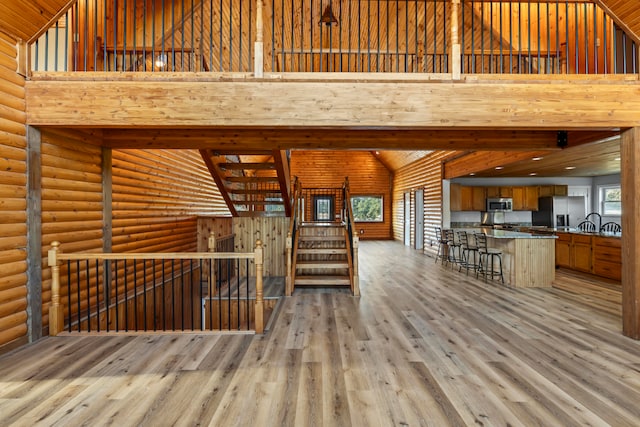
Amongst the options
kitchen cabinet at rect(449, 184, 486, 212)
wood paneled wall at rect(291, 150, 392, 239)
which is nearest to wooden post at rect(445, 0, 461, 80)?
kitchen cabinet at rect(449, 184, 486, 212)

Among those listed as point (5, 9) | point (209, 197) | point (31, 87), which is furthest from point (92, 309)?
point (209, 197)

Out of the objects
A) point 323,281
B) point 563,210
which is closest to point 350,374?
point 323,281

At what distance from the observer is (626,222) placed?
335 cm

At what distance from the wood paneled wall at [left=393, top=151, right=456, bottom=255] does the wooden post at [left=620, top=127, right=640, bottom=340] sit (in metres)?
4.70

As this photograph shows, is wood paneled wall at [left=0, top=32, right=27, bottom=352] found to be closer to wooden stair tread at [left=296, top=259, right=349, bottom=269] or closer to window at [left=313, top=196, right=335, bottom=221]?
wooden stair tread at [left=296, top=259, right=349, bottom=269]

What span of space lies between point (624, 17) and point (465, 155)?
4359 millimetres

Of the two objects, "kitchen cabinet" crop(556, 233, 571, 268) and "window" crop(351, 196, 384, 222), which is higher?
"window" crop(351, 196, 384, 222)

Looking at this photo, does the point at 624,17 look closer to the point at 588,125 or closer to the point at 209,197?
the point at 588,125

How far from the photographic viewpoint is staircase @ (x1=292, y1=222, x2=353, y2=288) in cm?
550

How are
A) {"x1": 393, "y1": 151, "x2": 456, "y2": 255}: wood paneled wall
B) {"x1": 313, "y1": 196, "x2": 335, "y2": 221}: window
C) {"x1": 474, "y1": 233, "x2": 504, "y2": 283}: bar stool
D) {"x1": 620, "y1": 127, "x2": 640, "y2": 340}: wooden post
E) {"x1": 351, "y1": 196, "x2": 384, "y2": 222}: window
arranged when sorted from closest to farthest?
{"x1": 620, "y1": 127, "x2": 640, "y2": 340}: wooden post < {"x1": 474, "y1": 233, "x2": 504, "y2": 283}: bar stool < {"x1": 393, "y1": 151, "x2": 456, "y2": 255}: wood paneled wall < {"x1": 313, "y1": 196, "x2": 335, "y2": 221}: window < {"x1": 351, "y1": 196, "x2": 384, "y2": 222}: window

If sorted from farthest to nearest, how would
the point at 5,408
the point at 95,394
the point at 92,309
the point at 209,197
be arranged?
1. the point at 209,197
2. the point at 92,309
3. the point at 95,394
4. the point at 5,408

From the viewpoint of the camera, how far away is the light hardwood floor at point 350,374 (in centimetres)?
210

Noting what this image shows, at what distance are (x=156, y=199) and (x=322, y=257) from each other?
3.29 meters

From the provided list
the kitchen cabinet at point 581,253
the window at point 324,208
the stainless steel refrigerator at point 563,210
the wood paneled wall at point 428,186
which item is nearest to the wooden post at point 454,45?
the wood paneled wall at point 428,186
